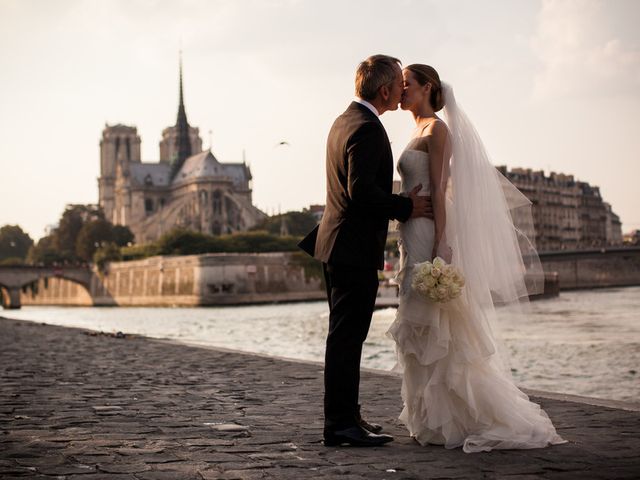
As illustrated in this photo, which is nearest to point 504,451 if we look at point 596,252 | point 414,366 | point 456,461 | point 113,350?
point 456,461

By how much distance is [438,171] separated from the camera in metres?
5.22

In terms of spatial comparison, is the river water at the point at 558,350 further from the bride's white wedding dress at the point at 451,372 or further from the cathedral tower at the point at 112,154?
the cathedral tower at the point at 112,154

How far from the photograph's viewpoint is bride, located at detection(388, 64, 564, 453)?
Result: 494 cm

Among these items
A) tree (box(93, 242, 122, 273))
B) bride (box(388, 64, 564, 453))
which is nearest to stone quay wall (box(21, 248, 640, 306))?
tree (box(93, 242, 122, 273))

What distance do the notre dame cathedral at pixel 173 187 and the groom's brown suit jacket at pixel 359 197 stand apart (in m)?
108

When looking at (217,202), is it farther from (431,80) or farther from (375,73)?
(375,73)

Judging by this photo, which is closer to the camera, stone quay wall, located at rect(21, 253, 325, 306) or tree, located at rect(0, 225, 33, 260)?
stone quay wall, located at rect(21, 253, 325, 306)

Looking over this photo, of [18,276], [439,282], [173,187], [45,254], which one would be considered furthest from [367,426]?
[173,187]

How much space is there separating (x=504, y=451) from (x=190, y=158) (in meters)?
134

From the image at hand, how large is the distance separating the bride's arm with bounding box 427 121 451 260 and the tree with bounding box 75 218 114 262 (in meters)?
105

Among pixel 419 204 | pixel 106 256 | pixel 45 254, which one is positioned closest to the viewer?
pixel 419 204

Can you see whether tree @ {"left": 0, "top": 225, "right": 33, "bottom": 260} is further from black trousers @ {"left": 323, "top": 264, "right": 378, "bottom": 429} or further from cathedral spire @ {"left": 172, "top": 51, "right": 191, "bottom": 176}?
black trousers @ {"left": 323, "top": 264, "right": 378, "bottom": 429}

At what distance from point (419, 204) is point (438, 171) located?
19 cm

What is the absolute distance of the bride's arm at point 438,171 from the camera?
521 cm
